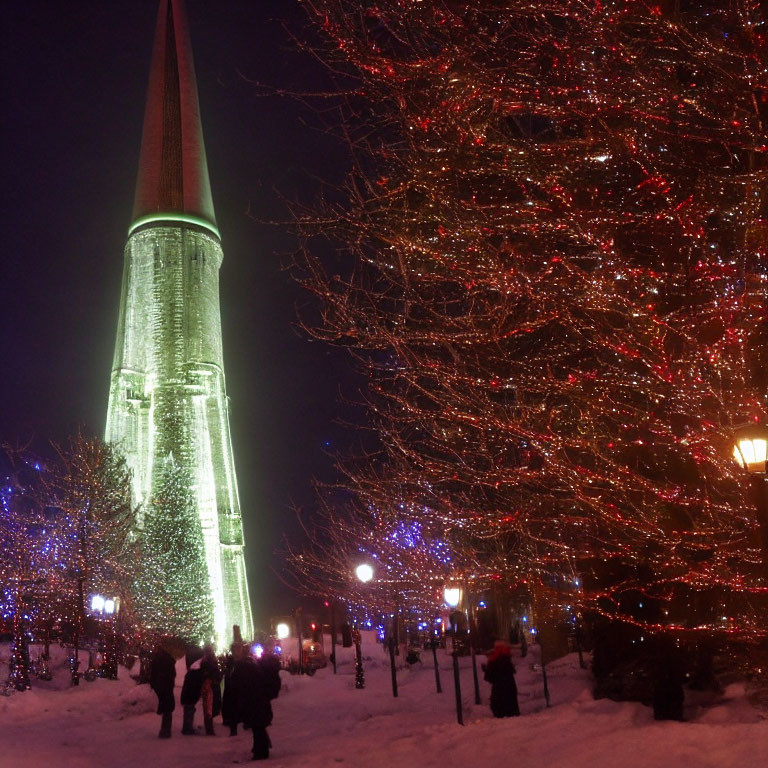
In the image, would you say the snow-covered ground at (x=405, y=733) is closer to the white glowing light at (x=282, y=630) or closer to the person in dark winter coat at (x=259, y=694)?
the person in dark winter coat at (x=259, y=694)

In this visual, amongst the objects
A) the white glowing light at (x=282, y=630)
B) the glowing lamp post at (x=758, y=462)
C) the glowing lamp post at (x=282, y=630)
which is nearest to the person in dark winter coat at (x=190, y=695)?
the glowing lamp post at (x=758, y=462)

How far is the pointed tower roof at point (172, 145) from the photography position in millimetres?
39125

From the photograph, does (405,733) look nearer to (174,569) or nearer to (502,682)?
(502,682)

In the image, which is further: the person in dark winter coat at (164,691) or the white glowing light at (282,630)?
the white glowing light at (282,630)

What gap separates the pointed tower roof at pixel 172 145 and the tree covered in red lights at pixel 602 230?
31.1 metres

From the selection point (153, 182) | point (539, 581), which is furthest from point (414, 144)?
point (153, 182)

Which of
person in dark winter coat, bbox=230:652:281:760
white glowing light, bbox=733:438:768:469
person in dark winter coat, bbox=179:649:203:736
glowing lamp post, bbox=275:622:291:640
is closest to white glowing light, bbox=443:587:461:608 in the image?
person in dark winter coat, bbox=179:649:203:736

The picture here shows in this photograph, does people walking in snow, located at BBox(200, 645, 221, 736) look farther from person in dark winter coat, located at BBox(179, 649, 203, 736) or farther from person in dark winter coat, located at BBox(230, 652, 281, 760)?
person in dark winter coat, located at BBox(230, 652, 281, 760)

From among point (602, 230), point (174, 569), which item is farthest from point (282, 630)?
point (602, 230)

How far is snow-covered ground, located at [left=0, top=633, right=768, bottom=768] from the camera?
791 cm

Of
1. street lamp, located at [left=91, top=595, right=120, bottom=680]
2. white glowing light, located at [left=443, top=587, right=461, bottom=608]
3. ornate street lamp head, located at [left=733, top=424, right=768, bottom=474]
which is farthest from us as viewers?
street lamp, located at [left=91, top=595, right=120, bottom=680]

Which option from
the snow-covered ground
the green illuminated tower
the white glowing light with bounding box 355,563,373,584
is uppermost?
the green illuminated tower

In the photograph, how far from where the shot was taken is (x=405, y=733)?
448 inches

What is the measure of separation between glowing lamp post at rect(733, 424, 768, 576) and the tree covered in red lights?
0.24 m
